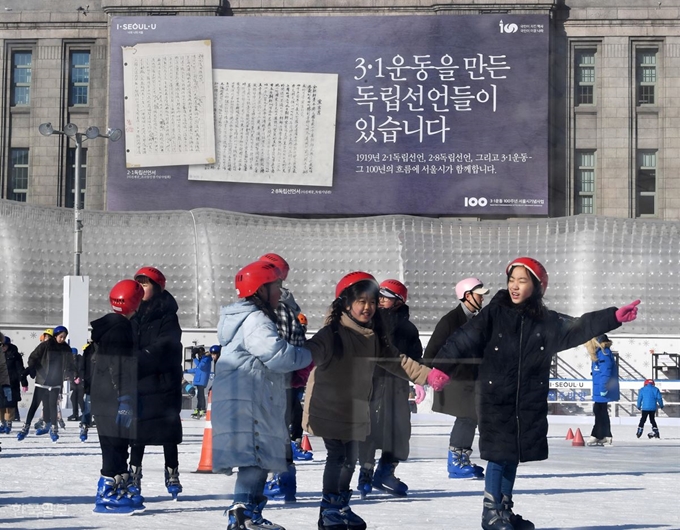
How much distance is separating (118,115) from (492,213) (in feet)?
30.2

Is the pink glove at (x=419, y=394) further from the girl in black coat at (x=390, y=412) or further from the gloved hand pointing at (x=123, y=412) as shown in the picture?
the gloved hand pointing at (x=123, y=412)

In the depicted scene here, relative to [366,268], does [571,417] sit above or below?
below

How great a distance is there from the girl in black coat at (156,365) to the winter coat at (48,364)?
27.3 feet

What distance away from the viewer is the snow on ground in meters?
6.82

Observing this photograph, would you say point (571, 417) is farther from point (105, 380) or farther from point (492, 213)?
point (105, 380)

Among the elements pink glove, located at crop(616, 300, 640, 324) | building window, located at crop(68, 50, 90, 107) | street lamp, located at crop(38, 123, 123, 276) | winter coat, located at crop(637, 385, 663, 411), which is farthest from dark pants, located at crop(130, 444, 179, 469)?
building window, located at crop(68, 50, 90, 107)

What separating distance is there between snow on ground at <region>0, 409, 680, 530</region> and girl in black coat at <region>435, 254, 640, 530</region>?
0.44 metres

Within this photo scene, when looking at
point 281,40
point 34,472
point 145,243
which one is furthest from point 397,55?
point 34,472

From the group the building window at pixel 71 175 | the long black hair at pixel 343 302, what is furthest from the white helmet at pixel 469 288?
the building window at pixel 71 175

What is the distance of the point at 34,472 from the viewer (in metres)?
10.3

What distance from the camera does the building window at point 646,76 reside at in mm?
34500

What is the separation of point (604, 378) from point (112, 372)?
8208 mm

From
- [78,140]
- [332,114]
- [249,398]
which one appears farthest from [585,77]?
[249,398]

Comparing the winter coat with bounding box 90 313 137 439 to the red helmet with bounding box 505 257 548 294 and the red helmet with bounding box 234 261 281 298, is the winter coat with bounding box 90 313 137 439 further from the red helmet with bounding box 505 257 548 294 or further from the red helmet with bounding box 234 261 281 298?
the red helmet with bounding box 505 257 548 294
